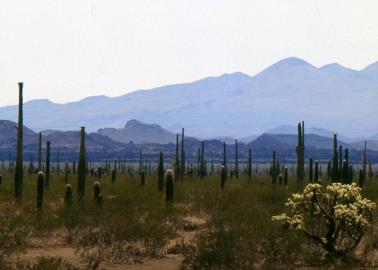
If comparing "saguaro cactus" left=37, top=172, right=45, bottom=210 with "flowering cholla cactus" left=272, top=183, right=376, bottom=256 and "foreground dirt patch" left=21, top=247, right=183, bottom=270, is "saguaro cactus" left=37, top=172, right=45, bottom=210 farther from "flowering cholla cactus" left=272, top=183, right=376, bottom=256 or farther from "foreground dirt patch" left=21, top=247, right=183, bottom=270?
"flowering cholla cactus" left=272, top=183, right=376, bottom=256

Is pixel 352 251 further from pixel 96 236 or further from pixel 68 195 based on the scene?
pixel 68 195

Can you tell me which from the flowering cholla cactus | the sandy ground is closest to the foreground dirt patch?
the sandy ground

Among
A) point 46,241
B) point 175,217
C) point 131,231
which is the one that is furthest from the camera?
point 175,217

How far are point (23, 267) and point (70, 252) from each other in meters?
3.42

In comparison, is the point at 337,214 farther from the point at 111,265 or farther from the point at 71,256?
the point at 71,256

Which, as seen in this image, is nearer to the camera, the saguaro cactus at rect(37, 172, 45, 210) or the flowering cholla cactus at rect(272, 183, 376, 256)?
the flowering cholla cactus at rect(272, 183, 376, 256)

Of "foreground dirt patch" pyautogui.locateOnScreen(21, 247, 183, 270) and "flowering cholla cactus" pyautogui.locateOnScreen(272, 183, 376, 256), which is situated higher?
"flowering cholla cactus" pyautogui.locateOnScreen(272, 183, 376, 256)

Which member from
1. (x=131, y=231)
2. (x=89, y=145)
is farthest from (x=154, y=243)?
(x=89, y=145)

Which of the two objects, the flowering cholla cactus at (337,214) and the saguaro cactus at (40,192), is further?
the saguaro cactus at (40,192)

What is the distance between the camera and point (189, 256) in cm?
1328

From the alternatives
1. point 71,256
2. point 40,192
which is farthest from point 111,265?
point 40,192

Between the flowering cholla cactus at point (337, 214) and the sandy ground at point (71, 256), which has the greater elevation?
the flowering cholla cactus at point (337, 214)

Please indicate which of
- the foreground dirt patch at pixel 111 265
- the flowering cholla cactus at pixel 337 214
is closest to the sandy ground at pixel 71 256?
the foreground dirt patch at pixel 111 265

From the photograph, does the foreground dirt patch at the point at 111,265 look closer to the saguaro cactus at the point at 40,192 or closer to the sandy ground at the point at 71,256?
the sandy ground at the point at 71,256
